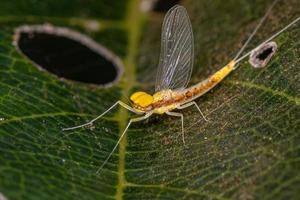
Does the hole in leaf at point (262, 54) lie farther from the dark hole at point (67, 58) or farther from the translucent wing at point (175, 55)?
the dark hole at point (67, 58)

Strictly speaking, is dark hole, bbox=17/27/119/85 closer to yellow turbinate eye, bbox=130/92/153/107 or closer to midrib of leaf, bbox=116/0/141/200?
midrib of leaf, bbox=116/0/141/200

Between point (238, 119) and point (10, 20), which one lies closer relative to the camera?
point (238, 119)

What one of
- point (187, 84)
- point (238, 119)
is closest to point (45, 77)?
point (187, 84)

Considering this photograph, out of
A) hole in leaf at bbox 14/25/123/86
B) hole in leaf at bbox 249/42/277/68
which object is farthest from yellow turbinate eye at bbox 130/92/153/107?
hole in leaf at bbox 249/42/277/68

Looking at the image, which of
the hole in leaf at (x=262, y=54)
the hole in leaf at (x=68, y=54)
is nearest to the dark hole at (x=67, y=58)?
the hole in leaf at (x=68, y=54)

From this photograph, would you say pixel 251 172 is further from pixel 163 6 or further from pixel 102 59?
pixel 163 6

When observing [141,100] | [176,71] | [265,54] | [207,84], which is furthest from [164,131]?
[265,54]
